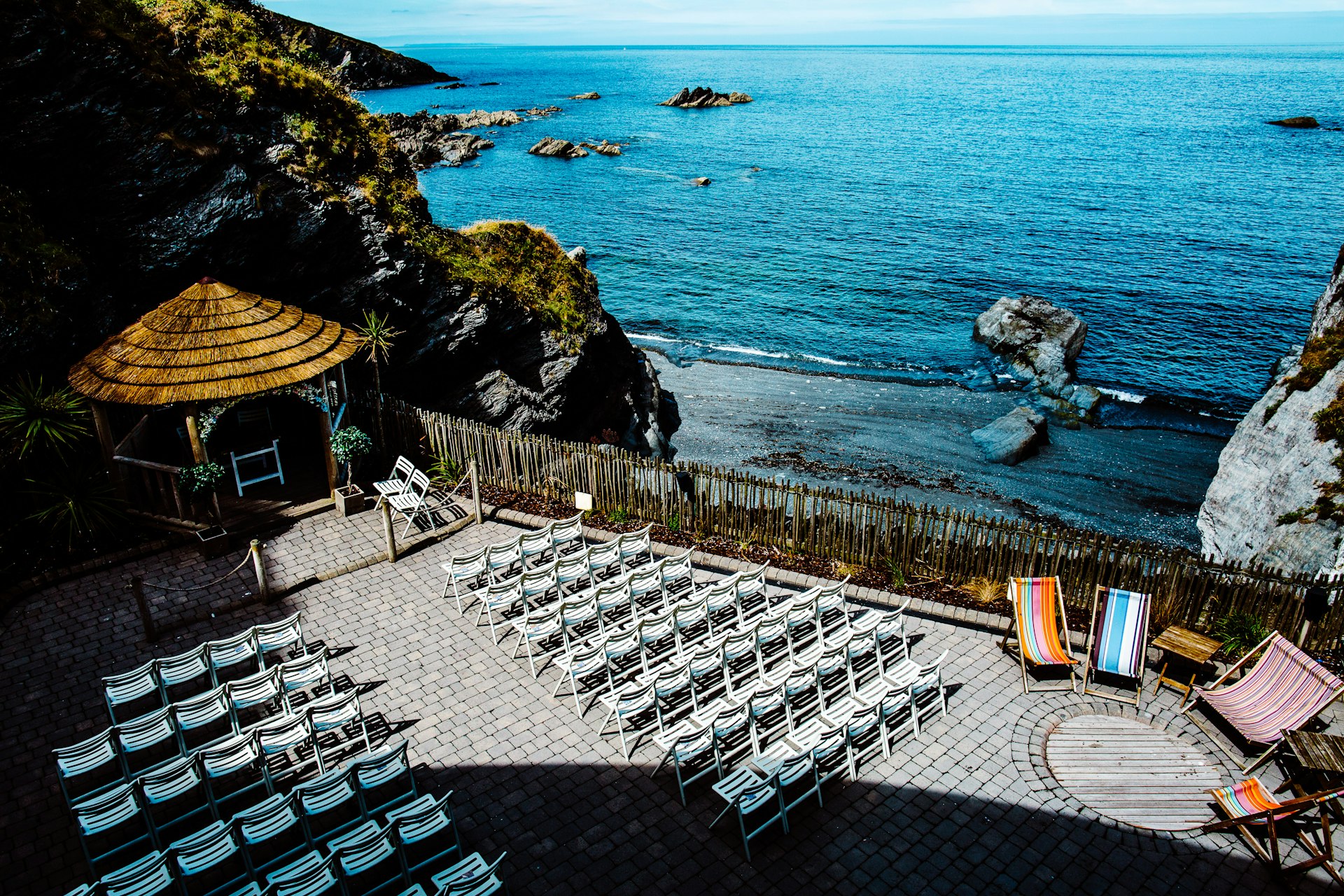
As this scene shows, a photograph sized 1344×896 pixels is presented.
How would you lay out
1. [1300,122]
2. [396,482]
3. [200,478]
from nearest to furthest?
1. [200,478]
2. [396,482]
3. [1300,122]

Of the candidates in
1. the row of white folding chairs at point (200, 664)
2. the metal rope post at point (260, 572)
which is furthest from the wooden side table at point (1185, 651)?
the metal rope post at point (260, 572)

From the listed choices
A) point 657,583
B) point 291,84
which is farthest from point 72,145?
point 657,583

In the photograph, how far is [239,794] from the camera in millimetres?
9055

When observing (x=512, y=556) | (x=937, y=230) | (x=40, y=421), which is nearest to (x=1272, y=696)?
(x=512, y=556)

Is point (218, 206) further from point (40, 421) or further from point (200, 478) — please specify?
point (200, 478)

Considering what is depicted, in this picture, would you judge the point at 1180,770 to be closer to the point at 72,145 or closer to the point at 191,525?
the point at 191,525

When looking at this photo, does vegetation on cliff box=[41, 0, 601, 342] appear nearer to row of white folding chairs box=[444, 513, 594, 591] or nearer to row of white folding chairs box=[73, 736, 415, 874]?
row of white folding chairs box=[444, 513, 594, 591]

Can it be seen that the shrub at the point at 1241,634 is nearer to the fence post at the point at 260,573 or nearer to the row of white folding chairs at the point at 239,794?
the row of white folding chairs at the point at 239,794

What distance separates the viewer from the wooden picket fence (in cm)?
1176

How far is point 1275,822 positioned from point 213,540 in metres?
15.0

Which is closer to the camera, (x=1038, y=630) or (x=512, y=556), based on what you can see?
(x=1038, y=630)

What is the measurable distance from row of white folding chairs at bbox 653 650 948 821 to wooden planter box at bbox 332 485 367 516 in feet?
28.2

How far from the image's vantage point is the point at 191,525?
46.9 ft

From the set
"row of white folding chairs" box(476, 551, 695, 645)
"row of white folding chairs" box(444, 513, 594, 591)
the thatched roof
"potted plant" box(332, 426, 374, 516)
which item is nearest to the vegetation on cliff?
the thatched roof
